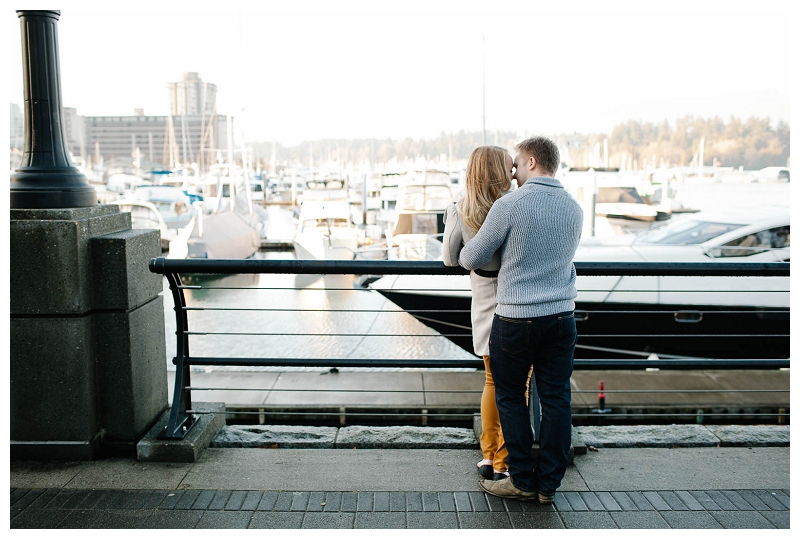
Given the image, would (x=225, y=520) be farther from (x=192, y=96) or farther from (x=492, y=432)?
(x=192, y=96)

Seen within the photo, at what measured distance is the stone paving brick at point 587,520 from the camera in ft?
9.73

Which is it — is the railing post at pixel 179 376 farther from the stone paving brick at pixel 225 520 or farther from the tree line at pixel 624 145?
the tree line at pixel 624 145

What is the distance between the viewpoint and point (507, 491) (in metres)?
3.20

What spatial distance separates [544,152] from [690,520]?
1.77 meters

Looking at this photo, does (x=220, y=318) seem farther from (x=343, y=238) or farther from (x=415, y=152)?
(x=415, y=152)

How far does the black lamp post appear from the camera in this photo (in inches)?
143

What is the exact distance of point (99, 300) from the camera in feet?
12.1

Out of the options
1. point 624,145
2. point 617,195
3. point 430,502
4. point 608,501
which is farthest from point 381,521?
point 624,145

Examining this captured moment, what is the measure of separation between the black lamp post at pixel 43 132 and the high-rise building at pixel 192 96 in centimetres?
4365

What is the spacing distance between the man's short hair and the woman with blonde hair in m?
0.12

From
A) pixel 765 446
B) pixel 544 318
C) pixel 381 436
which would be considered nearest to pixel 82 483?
pixel 381 436

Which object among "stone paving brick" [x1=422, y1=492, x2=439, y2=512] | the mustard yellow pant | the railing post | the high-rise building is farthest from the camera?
the high-rise building

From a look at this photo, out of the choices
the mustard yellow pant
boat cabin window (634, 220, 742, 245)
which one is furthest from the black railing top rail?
boat cabin window (634, 220, 742, 245)

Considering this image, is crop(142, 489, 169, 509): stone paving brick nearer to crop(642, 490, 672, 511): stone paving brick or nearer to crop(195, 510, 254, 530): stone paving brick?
crop(195, 510, 254, 530): stone paving brick
